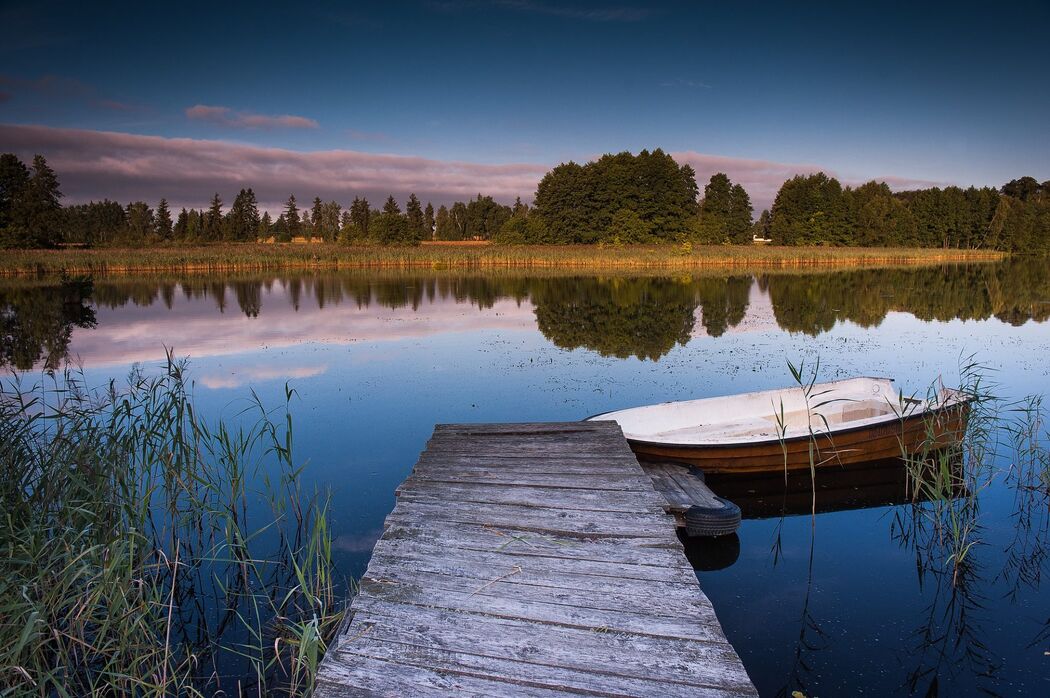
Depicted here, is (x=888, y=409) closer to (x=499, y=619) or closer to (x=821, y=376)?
(x=821, y=376)

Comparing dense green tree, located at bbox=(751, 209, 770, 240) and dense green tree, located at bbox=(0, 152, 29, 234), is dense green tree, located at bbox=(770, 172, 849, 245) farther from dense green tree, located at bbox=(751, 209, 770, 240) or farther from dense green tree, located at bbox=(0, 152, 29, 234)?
dense green tree, located at bbox=(0, 152, 29, 234)

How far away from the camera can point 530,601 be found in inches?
123

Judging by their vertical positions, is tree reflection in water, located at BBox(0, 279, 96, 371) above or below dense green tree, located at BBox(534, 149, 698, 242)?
below

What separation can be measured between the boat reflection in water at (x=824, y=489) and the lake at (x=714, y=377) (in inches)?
1.2

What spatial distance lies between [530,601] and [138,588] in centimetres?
263

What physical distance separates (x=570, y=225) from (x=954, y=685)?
2435 inches

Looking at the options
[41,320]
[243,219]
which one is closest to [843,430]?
[41,320]

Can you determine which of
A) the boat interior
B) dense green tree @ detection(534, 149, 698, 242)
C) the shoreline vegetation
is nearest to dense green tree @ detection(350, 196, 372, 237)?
dense green tree @ detection(534, 149, 698, 242)

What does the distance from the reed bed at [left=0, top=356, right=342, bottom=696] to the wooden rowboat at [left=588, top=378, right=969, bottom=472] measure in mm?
3489

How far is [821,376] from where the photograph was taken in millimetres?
10641

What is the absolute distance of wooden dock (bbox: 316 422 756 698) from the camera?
8.45 ft

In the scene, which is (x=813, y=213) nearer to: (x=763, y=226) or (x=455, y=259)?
(x=763, y=226)

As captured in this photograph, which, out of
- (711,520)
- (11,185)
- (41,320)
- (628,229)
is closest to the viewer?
(711,520)


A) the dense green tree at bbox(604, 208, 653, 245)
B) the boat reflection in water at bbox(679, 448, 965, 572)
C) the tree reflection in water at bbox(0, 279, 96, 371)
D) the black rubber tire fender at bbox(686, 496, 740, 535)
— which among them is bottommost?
the boat reflection in water at bbox(679, 448, 965, 572)
